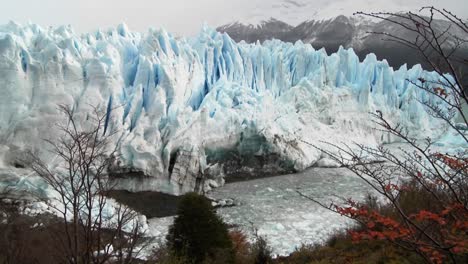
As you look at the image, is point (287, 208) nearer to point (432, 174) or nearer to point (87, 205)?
point (87, 205)

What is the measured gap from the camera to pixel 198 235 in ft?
24.2

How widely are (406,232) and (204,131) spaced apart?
13.4m

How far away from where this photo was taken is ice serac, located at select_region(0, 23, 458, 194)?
13.1 m

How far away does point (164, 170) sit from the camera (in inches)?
522

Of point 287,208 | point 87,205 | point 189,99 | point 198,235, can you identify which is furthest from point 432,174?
point 189,99

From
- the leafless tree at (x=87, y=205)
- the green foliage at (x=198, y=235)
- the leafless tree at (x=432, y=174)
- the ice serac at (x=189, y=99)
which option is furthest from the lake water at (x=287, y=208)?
the leafless tree at (x=432, y=174)

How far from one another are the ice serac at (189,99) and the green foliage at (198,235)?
2.87 meters

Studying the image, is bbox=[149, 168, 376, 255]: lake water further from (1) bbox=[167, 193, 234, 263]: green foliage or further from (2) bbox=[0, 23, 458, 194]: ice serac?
(1) bbox=[167, 193, 234, 263]: green foliage

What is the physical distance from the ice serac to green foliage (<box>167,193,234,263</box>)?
2.87 m

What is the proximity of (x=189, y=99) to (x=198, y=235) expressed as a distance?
10265 millimetres

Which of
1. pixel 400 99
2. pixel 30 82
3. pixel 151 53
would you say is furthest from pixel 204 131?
pixel 400 99

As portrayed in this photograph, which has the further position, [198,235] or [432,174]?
[198,235]

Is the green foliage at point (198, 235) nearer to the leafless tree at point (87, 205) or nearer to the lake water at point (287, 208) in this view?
the leafless tree at point (87, 205)

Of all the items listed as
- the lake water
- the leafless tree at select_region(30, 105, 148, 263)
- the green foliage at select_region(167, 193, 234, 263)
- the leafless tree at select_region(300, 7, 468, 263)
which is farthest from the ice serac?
the leafless tree at select_region(300, 7, 468, 263)
